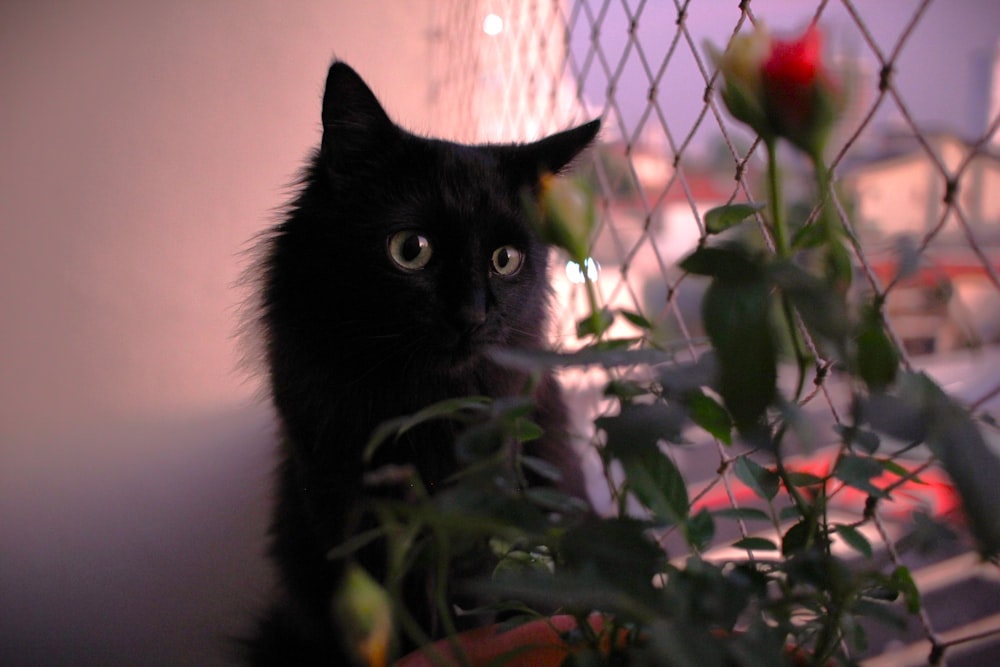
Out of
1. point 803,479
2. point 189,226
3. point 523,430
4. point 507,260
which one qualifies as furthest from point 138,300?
point 803,479

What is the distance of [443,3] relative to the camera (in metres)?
1.85

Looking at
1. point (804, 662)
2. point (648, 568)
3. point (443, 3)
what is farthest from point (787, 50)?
point (443, 3)

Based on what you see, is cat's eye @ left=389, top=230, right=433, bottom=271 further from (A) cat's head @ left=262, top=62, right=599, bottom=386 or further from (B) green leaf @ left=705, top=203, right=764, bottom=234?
(B) green leaf @ left=705, top=203, right=764, bottom=234

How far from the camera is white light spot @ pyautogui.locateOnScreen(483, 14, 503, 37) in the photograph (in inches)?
62.3

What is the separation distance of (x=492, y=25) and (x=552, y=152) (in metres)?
0.98

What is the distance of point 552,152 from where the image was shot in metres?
0.79

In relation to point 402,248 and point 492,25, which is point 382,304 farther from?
point 492,25

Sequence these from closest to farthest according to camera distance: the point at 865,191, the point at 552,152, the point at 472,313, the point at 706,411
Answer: the point at 706,411
the point at 865,191
the point at 472,313
the point at 552,152

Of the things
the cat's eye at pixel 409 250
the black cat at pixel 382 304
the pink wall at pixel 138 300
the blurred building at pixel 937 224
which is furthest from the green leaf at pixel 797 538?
the pink wall at pixel 138 300

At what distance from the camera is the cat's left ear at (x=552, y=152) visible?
2.57 feet

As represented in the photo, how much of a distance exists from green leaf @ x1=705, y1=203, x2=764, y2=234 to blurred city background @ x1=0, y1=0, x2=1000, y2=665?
31 centimetres

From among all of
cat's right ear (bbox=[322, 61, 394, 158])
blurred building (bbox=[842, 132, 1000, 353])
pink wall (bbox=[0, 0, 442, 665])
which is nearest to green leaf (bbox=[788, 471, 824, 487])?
blurred building (bbox=[842, 132, 1000, 353])

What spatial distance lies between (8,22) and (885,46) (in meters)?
1.69

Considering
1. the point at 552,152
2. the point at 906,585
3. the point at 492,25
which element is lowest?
the point at 906,585
